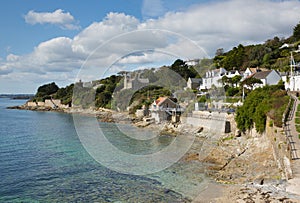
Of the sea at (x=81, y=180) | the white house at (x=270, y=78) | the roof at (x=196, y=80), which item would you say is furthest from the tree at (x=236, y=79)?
the sea at (x=81, y=180)

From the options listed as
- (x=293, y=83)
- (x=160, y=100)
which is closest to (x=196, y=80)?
(x=160, y=100)

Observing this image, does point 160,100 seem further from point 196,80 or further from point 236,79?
point 196,80

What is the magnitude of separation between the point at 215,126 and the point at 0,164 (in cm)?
1773

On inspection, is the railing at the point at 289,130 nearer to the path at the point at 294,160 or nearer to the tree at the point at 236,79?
the path at the point at 294,160

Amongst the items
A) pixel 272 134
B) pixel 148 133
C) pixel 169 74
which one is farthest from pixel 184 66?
pixel 272 134

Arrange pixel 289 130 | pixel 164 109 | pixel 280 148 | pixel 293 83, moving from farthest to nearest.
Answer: pixel 164 109, pixel 293 83, pixel 289 130, pixel 280 148

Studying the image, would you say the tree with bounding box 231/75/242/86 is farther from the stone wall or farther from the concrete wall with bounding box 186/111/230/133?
the stone wall

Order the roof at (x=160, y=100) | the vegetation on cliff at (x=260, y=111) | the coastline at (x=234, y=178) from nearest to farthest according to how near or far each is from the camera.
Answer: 1. the coastline at (x=234, y=178)
2. the vegetation on cliff at (x=260, y=111)
3. the roof at (x=160, y=100)

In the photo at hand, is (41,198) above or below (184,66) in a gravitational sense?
below

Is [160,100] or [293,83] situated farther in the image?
[160,100]

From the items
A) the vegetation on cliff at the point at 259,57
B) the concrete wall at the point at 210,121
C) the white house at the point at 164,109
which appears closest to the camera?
the concrete wall at the point at 210,121

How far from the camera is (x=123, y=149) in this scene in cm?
2184

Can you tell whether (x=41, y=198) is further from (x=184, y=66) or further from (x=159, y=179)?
(x=184, y=66)

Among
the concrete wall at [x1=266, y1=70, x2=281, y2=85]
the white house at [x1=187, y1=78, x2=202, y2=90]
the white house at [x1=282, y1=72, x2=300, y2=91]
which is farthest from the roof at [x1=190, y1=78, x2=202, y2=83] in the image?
the white house at [x1=282, y1=72, x2=300, y2=91]
